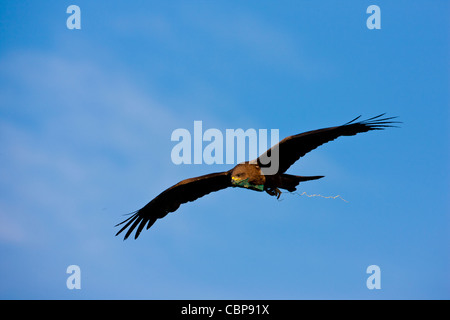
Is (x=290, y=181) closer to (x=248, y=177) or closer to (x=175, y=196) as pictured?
(x=248, y=177)

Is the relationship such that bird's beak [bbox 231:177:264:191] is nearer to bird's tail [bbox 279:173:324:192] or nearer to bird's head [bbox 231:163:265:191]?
bird's head [bbox 231:163:265:191]

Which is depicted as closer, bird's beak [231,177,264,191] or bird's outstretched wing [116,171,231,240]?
bird's beak [231,177,264,191]

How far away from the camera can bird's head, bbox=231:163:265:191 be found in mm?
11016

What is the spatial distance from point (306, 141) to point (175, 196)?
3.17 m

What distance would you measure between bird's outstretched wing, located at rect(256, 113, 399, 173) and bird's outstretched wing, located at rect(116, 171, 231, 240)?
1130 millimetres

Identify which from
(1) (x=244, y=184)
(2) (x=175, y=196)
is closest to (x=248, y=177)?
(1) (x=244, y=184)

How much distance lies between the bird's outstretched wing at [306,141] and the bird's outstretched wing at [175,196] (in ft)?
3.71

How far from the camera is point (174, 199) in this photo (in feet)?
42.0

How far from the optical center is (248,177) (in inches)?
433

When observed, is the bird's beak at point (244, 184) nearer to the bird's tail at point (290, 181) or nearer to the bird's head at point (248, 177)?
the bird's head at point (248, 177)
